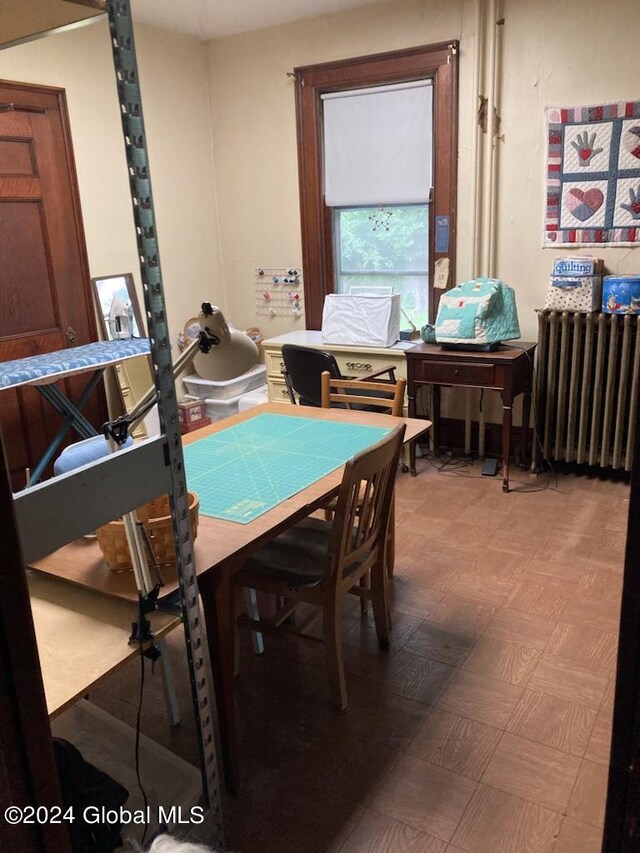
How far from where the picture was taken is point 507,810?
1789mm

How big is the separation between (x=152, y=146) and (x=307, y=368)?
192 cm

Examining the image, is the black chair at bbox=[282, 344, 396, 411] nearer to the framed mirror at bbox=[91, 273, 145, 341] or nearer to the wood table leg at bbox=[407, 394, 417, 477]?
the wood table leg at bbox=[407, 394, 417, 477]

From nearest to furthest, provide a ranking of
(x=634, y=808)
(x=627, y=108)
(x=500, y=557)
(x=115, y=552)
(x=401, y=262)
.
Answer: (x=634, y=808), (x=115, y=552), (x=500, y=557), (x=627, y=108), (x=401, y=262)

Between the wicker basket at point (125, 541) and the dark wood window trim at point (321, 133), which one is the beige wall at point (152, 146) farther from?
the wicker basket at point (125, 541)

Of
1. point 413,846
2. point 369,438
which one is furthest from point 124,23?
point 413,846

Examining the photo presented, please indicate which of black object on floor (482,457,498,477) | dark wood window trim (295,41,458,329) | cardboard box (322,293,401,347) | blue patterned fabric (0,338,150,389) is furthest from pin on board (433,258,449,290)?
blue patterned fabric (0,338,150,389)

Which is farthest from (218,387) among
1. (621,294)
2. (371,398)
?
(621,294)

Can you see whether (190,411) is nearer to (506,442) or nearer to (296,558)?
(506,442)

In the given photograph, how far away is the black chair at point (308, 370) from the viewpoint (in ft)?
11.8

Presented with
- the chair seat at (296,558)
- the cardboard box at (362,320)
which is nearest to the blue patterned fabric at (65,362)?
the cardboard box at (362,320)

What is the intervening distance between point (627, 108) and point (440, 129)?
999 millimetres

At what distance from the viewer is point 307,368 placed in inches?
146

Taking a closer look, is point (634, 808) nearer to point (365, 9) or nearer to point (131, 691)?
point (131, 691)

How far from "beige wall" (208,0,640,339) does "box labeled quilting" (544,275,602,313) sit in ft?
0.81
